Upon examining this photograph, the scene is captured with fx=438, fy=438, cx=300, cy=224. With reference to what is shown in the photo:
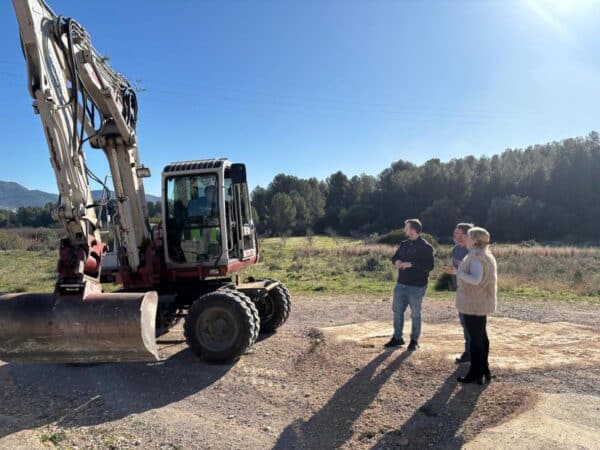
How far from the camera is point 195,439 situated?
14.0ft

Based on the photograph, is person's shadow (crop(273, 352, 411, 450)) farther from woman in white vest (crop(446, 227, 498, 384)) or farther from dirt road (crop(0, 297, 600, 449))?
woman in white vest (crop(446, 227, 498, 384))

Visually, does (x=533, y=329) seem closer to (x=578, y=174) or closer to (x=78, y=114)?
(x=78, y=114)

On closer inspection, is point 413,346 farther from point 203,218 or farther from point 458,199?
point 458,199

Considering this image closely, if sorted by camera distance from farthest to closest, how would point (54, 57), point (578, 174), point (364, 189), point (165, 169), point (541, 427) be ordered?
point (364, 189) < point (578, 174) < point (165, 169) < point (54, 57) < point (541, 427)

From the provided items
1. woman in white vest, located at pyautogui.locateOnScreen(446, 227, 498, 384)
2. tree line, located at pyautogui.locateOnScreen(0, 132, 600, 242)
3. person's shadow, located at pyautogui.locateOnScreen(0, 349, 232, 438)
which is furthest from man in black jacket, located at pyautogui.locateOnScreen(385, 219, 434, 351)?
tree line, located at pyautogui.locateOnScreen(0, 132, 600, 242)

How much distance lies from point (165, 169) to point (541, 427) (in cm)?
613

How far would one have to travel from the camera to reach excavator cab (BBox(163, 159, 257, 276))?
6973mm

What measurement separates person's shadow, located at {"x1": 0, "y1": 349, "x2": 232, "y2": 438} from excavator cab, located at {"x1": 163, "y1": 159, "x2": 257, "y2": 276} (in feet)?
5.05

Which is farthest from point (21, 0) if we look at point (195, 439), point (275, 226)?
point (275, 226)

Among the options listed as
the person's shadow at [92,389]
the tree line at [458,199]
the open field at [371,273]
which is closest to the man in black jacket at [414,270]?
the person's shadow at [92,389]

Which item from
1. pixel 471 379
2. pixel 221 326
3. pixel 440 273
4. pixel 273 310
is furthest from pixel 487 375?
pixel 440 273

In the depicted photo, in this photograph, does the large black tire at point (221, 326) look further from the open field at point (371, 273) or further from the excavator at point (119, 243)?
the open field at point (371, 273)

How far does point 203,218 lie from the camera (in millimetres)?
7086

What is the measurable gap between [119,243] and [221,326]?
211 centimetres
